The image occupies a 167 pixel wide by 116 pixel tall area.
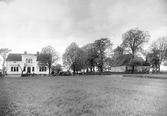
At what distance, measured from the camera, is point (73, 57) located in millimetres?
41250

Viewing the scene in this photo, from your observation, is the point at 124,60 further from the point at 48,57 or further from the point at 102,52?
the point at 48,57

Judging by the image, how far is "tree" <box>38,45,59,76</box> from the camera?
3811 cm

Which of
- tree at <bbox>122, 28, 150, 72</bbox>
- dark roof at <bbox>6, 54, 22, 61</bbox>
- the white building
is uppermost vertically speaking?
tree at <bbox>122, 28, 150, 72</bbox>

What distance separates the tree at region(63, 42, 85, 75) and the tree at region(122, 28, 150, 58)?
16.7 meters

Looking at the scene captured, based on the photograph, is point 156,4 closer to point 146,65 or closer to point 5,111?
point 5,111

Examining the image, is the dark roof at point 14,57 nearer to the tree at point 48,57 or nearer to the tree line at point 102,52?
the tree line at point 102,52

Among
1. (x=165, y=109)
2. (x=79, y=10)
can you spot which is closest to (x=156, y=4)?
(x=79, y=10)

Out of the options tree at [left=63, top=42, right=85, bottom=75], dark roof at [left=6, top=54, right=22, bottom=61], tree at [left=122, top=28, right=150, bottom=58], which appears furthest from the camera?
dark roof at [left=6, top=54, right=22, bottom=61]

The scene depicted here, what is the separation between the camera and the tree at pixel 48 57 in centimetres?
3811

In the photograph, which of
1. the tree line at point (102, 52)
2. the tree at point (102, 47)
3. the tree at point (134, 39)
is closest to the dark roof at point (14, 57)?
the tree line at point (102, 52)

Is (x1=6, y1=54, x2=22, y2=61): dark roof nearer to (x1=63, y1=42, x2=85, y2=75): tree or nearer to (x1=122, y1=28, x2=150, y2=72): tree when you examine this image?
(x1=63, y1=42, x2=85, y2=75): tree

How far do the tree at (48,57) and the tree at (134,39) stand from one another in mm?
24702

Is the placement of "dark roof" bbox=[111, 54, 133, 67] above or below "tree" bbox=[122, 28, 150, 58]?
below

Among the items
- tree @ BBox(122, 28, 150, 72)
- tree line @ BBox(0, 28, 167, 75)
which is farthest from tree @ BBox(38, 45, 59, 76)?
tree @ BBox(122, 28, 150, 72)
